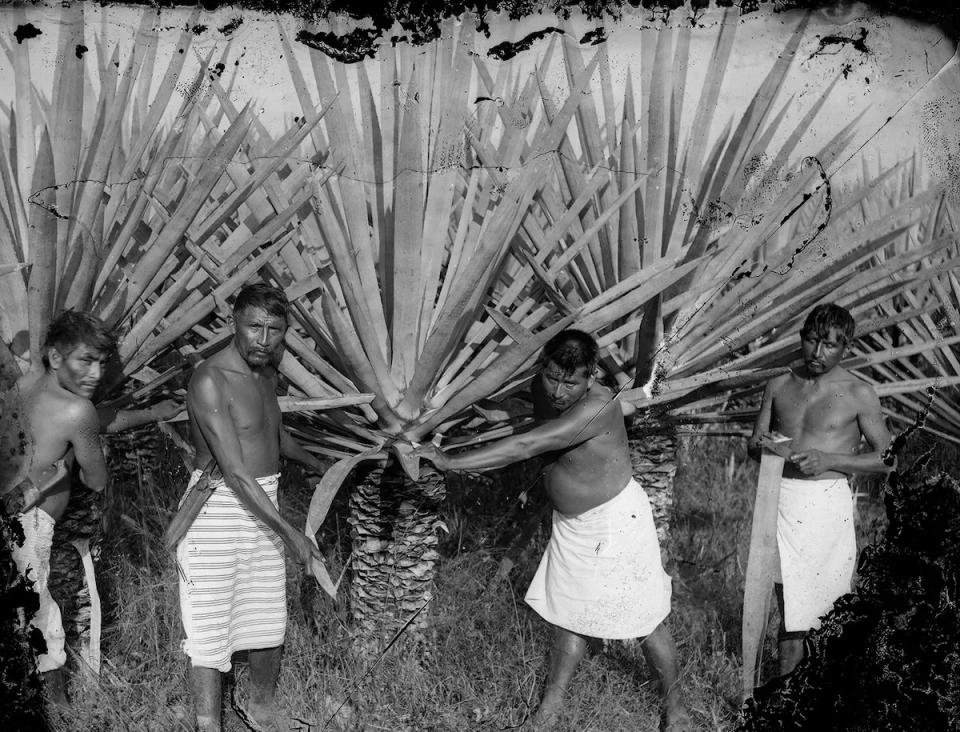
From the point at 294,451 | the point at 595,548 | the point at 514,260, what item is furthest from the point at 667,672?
the point at 514,260

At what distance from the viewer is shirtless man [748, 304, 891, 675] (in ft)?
10.9

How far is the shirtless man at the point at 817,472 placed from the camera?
3332 mm

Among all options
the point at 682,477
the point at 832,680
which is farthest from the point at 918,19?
the point at 682,477

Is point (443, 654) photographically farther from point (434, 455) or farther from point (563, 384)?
point (563, 384)

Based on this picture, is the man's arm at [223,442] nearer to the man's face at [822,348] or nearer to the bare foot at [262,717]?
the bare foot at [262,717]

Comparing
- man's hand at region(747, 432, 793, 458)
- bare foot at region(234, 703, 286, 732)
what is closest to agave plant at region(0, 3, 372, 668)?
bare foot at region(234, 703, 286, 732)

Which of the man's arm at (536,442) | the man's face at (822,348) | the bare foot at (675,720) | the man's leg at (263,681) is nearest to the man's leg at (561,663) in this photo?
the bare foot at (675,720)

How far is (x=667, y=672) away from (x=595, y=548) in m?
0.50

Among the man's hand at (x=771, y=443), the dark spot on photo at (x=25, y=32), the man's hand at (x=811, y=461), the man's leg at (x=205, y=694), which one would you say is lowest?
the man's leg at (x=205, y=694)

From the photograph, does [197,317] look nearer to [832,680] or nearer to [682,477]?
[832,680]

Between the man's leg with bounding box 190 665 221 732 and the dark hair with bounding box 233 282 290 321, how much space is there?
1.18 m

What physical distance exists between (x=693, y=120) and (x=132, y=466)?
348cm

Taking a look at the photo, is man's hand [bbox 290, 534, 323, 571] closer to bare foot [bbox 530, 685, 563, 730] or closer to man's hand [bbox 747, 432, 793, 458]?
bare foot [bbox 530, 685, 563, 730]

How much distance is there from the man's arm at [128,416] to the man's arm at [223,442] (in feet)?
0.80
